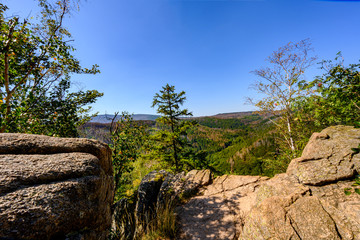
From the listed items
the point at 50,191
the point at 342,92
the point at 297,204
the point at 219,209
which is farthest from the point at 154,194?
the point at 342,92

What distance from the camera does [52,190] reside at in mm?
2021

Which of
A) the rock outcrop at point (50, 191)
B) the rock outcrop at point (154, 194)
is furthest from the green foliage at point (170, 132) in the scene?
the rock outcrop at point (50, 191)

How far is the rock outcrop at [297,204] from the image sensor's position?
8.43ft

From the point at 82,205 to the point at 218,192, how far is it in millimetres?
4931

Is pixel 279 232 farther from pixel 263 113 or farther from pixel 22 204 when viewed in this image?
pixel 263 113

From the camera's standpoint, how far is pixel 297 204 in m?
2.98

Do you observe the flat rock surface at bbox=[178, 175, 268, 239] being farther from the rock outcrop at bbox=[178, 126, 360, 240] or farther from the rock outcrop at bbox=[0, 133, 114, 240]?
the rock outcrop at bbox=[0, 133, 114, 240]

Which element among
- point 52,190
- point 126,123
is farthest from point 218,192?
point 126,123

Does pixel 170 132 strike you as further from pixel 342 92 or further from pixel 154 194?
pixel 342 92

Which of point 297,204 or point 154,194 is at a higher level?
point 297,204

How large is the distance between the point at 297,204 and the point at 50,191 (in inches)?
194

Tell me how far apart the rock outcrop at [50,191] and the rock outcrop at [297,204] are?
9.52 feet

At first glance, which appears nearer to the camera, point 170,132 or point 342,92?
point 342,92

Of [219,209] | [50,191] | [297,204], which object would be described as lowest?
[219,209]
